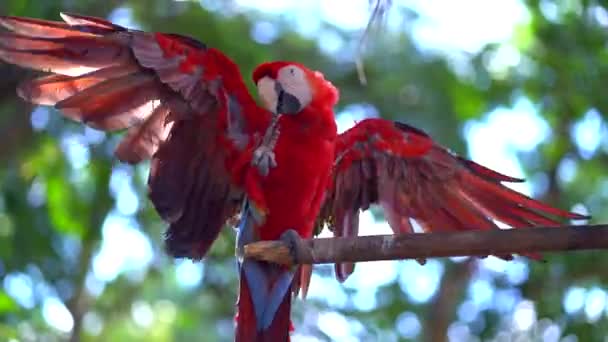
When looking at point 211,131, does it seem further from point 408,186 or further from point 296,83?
point 408,186

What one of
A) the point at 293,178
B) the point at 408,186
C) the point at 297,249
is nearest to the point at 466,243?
the point at 297,249

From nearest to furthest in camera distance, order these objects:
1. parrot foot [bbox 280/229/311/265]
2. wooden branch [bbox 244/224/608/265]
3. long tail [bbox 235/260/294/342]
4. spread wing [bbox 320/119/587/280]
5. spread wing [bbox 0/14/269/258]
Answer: wooden branch [bbox 244/224/608/265], parrot foot [bbox 280/229/311/265], spread wing [bbox 0/14/269/258], long tail [bbox 235/260/294/342], spread wing [bbox 320/119/587/280]

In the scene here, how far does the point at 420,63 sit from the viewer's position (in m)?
3.74

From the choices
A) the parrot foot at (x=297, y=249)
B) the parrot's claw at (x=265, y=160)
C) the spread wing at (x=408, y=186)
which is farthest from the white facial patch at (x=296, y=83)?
the parrot foot at (x=297, y=249)

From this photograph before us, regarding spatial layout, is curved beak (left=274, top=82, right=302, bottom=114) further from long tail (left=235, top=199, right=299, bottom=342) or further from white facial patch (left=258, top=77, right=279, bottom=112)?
long tail (left=235, top=199, right=299, bottom=342)

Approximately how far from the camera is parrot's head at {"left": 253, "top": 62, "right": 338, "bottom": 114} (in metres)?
2.34

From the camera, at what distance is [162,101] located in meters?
2.34

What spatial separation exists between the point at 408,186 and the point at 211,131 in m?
0.57

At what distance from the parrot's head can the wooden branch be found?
2.07 feet

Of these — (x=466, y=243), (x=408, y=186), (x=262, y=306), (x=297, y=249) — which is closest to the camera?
(x=466, y=243)

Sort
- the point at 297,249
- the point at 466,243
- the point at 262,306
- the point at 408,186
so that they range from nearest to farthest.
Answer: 1. the point at 466,243
2. the point at 297,249
3. the point at 262,306
4. the point at 408,186

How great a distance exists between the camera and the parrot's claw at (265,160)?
2375 mm

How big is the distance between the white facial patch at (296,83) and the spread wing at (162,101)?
96 mm

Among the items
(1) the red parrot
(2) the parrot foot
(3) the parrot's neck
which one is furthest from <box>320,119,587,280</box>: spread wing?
(2) the parrot foot
